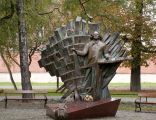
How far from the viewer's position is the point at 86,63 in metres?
17.0

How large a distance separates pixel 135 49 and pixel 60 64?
46.7 ft

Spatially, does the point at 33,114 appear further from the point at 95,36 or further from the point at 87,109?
→ the point at 95,36

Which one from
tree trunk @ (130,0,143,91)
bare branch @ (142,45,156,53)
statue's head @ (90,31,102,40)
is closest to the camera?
statue's head @ (90,31,102,40)

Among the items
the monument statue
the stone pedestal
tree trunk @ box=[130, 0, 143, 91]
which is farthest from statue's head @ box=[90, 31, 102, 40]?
tree trunk @ box=[130, 0, 143, 91]

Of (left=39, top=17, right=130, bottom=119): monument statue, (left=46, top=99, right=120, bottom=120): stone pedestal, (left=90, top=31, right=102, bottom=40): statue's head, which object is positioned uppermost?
(left=90, top=31, right=102, bottom=40): statue's head

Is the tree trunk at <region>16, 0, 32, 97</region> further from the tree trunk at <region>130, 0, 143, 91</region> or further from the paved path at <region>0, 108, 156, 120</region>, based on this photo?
the tree trunk at <region>130, 0, 143, 91</region>

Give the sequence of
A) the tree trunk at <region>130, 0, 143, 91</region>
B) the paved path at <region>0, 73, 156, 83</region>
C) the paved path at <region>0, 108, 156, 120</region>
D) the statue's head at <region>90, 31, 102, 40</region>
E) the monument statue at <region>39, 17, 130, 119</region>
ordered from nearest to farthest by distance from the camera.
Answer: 1. the monument statue at <region>39, 17, 130, 119</region>
2. the paved path at <region>0, 108, 156, 120</region>
3. the statue's head at <region>90, 31, 102, 40</region>
4. the tree trunk at <region>130, 0, 143, 91</region>
5. the paved path at <region>0, 73, 156, 83</region>

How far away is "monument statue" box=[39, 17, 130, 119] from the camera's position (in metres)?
16.1

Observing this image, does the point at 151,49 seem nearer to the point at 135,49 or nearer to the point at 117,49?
the point at 135,49

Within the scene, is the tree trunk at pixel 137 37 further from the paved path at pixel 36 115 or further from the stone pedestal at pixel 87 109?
the stone pedestal at pixel 87 109

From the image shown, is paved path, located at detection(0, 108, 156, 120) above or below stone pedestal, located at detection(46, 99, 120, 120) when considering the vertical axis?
below

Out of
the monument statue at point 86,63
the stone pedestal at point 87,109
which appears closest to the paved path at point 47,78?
the monument statue at point 86,63

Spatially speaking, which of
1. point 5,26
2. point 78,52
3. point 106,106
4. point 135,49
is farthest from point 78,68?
point 135,49

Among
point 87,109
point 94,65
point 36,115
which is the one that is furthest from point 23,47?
point 87,109
